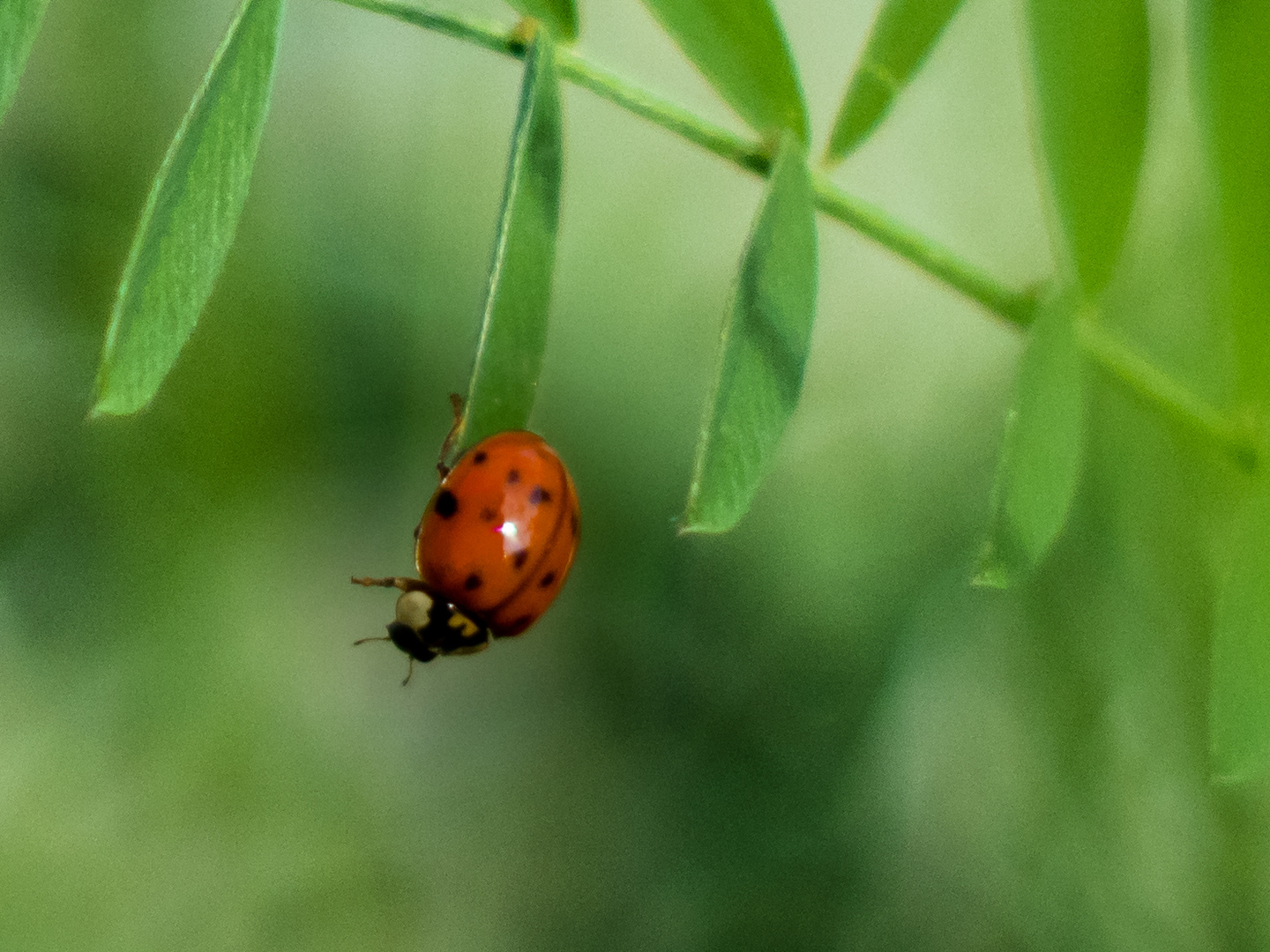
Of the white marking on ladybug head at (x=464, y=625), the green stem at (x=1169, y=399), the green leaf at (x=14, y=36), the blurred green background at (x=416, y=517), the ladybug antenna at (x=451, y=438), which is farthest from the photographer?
the blurred green background at (x=416, y=517)

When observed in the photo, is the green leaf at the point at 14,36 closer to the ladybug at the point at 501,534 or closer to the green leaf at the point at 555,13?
the green leaf at the point at 555,13

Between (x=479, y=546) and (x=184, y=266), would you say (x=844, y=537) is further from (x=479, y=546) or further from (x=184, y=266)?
(x=184, y=266)

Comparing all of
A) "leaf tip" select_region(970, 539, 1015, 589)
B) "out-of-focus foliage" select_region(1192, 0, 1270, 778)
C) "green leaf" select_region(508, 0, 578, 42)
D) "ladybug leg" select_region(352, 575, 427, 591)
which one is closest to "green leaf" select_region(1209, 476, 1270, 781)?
"out-of-focus foliage" select_region(1192, 0, 1270, 778)

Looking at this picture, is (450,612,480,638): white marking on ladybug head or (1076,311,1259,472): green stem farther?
(450,612,480,638): white marking on ladybug head

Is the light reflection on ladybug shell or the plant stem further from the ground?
the plant stem

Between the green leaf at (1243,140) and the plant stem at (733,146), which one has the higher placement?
the green leaf at (1243,140)

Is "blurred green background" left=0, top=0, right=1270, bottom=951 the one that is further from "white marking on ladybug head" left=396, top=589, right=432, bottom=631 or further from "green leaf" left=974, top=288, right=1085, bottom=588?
"green leaf" left=974, top=288, right=1085, bottom=588

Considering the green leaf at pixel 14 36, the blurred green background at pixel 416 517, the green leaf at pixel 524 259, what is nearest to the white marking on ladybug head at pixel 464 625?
the blurred green background at pixel 416 517
